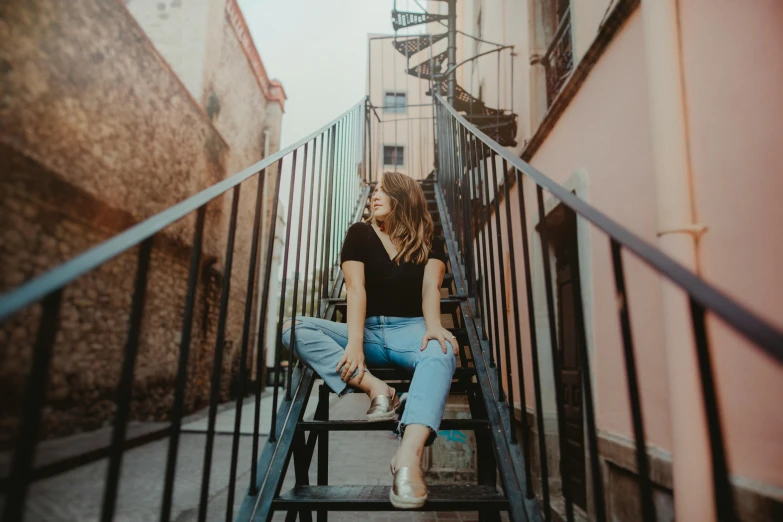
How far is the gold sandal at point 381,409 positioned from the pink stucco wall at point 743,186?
138cm

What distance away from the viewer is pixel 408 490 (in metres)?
1.40

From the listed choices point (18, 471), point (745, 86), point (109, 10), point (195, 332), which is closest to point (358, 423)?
point (18, 471)

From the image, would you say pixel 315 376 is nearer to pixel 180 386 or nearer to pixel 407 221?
pixel 407 221

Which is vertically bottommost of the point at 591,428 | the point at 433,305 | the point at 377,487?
the point at 377,487

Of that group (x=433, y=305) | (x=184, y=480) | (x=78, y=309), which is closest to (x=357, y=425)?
(x=433, y=305)

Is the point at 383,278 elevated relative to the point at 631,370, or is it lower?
elevated

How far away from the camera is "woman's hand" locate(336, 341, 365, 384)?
181 centimetres

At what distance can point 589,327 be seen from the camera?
3.37 meters

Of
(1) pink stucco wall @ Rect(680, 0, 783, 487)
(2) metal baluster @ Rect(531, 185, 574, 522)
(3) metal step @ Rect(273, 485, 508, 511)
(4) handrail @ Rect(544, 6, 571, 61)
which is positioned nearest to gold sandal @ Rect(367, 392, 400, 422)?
(3) metal step @ Rect(273, 485, 508, 511)

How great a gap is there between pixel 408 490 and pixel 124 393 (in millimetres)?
852

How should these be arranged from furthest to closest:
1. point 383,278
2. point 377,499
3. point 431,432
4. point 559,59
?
point 559,59
point 383,278
point 431,432
point 377,499

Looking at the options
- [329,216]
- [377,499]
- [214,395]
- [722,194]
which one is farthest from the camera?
[329,216]

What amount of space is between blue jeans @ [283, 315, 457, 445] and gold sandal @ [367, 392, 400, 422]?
0.28 feet

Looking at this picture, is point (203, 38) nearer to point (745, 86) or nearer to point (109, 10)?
point (109, 10)
